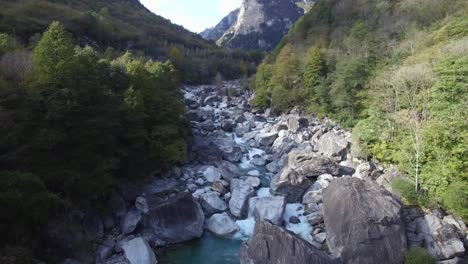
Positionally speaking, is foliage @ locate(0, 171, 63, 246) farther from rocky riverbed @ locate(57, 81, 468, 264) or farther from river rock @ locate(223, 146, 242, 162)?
river rock @ locate(223, 146, 242, 162)

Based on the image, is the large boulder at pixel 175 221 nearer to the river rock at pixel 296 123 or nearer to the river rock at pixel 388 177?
the river rock at pixel 388 177

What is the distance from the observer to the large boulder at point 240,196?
18750mm

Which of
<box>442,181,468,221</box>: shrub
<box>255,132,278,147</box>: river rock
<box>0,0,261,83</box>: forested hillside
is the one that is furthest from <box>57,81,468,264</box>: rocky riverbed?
<box>0,0,261,83</box>: forested hillside

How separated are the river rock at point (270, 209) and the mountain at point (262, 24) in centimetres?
17316

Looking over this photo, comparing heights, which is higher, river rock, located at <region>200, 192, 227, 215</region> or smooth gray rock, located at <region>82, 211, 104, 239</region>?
river rock, located at <region>200, 192, 227, 215</region>

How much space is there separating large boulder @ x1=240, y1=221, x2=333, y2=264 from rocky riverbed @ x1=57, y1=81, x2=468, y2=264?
0.14 feet

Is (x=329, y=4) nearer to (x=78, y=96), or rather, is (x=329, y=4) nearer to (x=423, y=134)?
(x=423, y=134)

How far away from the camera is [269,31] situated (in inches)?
7254

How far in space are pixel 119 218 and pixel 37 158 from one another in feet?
18.8

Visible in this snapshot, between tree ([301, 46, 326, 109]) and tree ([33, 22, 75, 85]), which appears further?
tree ([301, 46, 326, 109])

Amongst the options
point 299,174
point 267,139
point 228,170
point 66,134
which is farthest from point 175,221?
point 267,139

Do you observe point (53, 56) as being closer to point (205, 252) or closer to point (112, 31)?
point (205, 252)

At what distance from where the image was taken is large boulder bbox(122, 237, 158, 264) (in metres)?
13.9

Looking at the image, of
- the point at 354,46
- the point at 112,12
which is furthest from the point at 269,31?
the point at 354,46
